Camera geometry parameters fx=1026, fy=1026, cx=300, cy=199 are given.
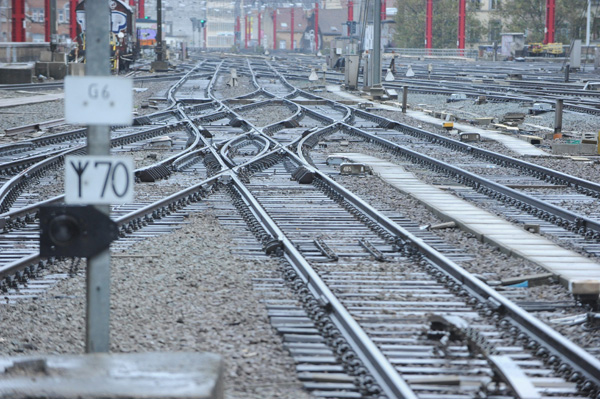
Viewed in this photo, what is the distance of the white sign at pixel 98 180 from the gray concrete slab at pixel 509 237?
4117mm

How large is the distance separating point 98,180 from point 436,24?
9372 cm

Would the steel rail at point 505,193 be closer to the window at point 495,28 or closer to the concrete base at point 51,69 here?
the concrete base at point 51,69

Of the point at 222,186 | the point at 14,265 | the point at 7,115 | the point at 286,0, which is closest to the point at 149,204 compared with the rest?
the point at 222,186

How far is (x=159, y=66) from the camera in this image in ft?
182

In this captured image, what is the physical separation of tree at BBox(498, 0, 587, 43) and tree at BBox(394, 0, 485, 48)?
431 centimetres

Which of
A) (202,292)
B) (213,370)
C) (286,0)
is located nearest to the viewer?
(213,370)

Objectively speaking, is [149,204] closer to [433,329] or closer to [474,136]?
[433,329]

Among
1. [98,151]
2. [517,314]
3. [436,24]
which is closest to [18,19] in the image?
[517,314]

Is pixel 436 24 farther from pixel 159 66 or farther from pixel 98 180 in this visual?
pixel 98 180

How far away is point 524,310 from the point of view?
293 inches

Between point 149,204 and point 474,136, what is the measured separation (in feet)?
34.5

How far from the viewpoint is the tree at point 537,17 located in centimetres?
8381

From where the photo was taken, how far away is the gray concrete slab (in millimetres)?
8625

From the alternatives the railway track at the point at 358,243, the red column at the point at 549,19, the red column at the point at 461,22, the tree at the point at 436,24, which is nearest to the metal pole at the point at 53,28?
the railway track at the point at 358,243
